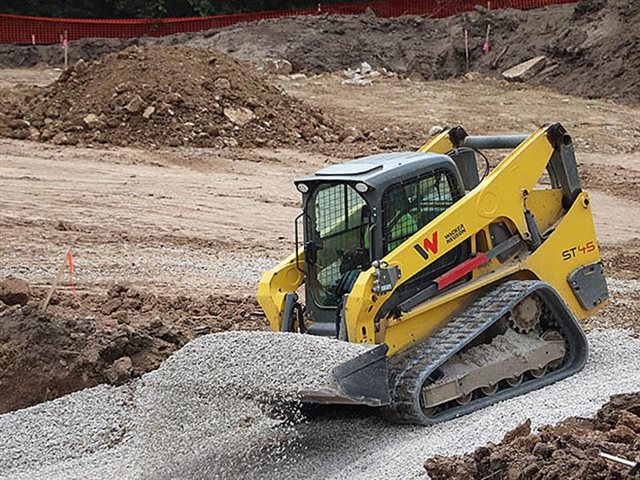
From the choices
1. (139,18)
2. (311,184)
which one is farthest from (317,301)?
(139,18)

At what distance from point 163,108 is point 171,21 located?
13.6 meters

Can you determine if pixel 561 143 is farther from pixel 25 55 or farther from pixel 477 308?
pixel 25 55

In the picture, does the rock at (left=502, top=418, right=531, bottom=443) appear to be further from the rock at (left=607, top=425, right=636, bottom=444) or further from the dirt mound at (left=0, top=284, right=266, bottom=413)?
the dirt mound at (left=0, top=284, right=266, bottom=413)

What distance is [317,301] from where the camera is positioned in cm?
901

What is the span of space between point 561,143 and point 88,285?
5.94m

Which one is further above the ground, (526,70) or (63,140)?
(526,70)

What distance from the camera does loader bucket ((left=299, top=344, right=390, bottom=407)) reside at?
25.2 feet

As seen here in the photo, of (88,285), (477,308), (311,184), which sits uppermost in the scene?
(311,184)

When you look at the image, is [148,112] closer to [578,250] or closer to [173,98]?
[173,98]

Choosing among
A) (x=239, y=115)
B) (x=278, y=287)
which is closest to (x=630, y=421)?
(x=278, y=287)

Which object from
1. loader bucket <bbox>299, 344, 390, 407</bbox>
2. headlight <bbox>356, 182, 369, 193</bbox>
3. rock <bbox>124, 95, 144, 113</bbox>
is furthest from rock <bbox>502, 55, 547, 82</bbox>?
loader bucket <bbox>299, 344, 390, 407</bbox>

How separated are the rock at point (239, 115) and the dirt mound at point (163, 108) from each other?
0.02 m

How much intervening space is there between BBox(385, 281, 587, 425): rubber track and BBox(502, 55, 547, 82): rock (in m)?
18.4

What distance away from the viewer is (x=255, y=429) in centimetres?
841
